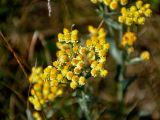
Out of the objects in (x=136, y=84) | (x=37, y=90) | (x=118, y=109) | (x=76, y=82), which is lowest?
(x=136, y=84)

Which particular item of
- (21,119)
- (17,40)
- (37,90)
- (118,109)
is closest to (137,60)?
(118,109)

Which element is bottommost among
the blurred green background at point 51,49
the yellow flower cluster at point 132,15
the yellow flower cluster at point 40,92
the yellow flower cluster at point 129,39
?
the blurred green background at point 51,49

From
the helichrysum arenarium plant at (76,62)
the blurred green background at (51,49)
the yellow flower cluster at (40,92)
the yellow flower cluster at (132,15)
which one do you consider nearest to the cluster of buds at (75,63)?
the helichrysum arenarium plant at (76,62)

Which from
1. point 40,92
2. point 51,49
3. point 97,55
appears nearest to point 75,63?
point 97,55

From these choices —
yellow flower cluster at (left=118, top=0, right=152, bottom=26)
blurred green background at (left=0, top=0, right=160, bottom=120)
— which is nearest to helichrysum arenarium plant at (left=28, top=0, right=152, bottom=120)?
yellow flower cluster at (left=118, top=0, right=152, bottom=26)

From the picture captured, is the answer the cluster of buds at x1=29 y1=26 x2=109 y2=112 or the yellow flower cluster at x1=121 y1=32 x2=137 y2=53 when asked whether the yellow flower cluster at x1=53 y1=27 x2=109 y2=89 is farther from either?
the yellow flower cluster at x1=121 y1=32 x2=137 y2=53

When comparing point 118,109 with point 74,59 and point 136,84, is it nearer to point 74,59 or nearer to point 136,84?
point 136,84

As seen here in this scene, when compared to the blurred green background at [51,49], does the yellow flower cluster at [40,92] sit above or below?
above

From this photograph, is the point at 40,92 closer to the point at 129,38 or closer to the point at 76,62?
the point at 76,62

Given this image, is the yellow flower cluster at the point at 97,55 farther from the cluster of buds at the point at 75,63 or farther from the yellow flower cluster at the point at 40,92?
the yellow flower cluster at the point at 40,92
